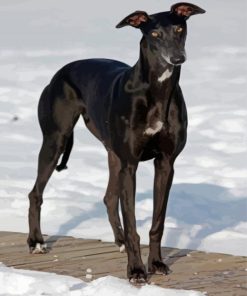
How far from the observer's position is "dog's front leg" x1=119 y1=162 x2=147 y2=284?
6.15m

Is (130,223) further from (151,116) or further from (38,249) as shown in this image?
(38,249)

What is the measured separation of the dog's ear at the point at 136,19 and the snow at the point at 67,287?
1.69 m

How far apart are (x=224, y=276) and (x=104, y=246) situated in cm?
153

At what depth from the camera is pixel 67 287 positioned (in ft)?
19.6

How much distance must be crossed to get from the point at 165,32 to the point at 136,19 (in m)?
0.30

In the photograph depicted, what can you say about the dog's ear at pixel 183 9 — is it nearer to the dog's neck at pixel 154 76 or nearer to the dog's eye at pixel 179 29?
the dog's eye at pixel 179 29

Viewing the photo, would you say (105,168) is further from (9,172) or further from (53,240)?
(53,240)

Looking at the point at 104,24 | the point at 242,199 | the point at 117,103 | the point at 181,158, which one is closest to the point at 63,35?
the point at 104,24

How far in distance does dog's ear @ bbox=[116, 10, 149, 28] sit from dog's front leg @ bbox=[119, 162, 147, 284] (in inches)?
37.4

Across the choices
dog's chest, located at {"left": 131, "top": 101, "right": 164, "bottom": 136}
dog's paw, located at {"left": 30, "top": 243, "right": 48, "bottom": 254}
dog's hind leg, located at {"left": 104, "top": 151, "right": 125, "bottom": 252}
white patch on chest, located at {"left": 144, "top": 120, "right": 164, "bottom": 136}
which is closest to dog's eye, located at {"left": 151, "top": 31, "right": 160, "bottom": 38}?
dog's chest, located at {"left": 131, "top": 101, "right": 164, "bottom": 136}

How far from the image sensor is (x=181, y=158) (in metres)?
13.7

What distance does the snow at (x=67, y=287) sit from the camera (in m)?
5.74

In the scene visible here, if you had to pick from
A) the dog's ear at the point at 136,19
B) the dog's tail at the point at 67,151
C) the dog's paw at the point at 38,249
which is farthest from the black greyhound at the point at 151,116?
the dog's paw at the point at 38,249

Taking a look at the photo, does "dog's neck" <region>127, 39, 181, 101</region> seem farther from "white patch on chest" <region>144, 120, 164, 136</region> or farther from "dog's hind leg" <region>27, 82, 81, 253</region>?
"dog's hind leg" <region>27, 82, 81, 253</region>
